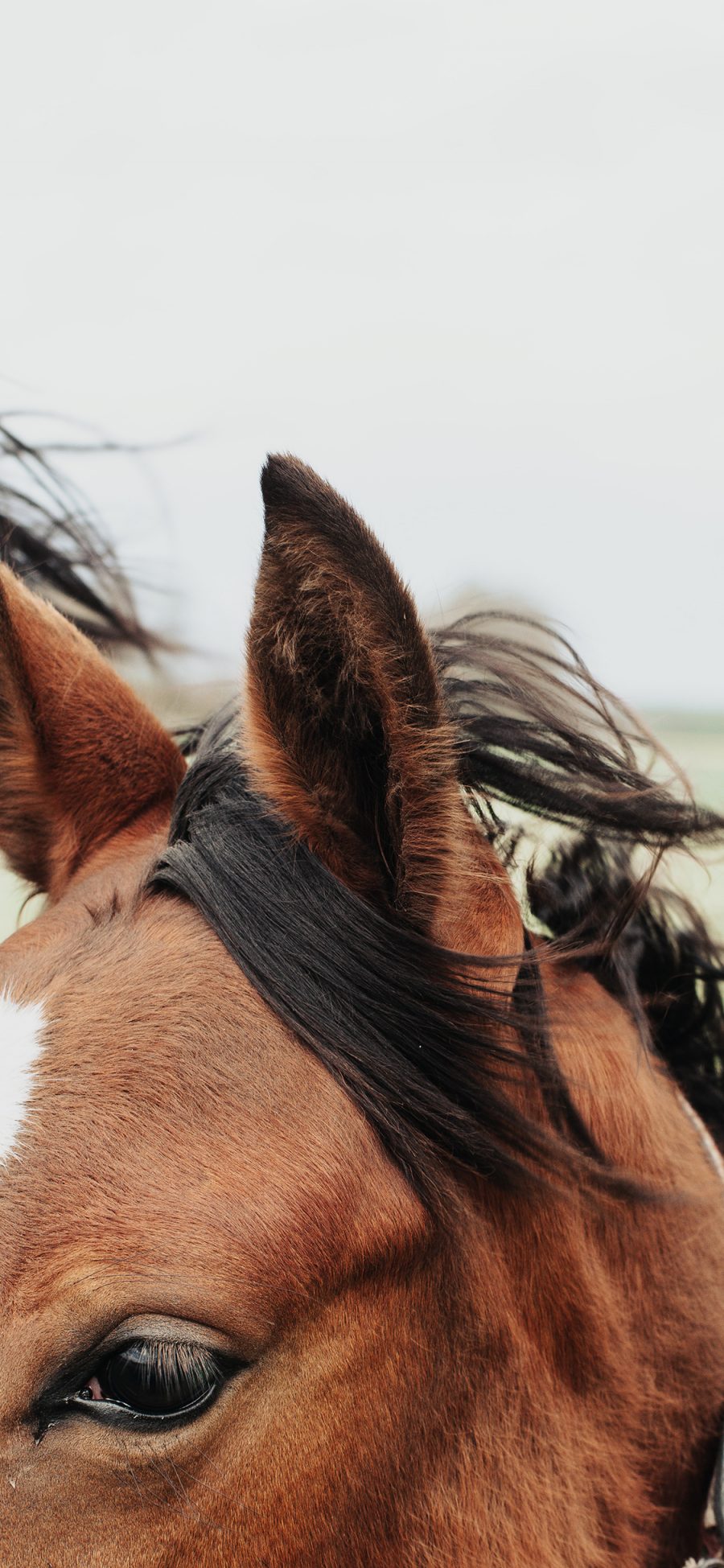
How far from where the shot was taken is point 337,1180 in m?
1.22

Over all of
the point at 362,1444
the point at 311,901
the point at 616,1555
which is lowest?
the point at 616,1555

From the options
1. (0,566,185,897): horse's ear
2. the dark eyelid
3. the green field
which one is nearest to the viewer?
the dark eyelid

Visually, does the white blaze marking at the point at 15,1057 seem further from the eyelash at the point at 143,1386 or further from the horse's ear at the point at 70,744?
the horse's ear at the point at 70,744

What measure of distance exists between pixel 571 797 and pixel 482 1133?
0.46 metres

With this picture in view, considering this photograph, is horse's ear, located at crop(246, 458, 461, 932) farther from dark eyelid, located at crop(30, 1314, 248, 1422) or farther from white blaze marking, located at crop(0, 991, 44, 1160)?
dark eyelid, located at crop(30, 1314, 248, 1422)

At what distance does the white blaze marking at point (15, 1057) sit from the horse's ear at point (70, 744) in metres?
0.49

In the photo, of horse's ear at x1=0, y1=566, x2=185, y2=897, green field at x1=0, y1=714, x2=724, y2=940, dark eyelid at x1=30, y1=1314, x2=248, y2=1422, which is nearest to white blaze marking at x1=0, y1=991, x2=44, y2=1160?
dark eyelid at x1=30, y1=1314, x2=248, y2=1422

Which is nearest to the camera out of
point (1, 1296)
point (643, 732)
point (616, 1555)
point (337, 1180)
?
point (1, 1296)

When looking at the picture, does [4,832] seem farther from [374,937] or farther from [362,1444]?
[362,1444]

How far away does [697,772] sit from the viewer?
3049 mm

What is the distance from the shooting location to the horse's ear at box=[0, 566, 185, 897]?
1700 millimetres

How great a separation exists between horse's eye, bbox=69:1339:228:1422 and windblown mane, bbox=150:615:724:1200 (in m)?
0.31

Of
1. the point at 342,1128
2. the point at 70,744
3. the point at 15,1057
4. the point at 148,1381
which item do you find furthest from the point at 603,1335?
the point at 70,744

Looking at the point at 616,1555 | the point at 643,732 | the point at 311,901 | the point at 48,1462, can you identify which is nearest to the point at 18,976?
the point at 311,901
